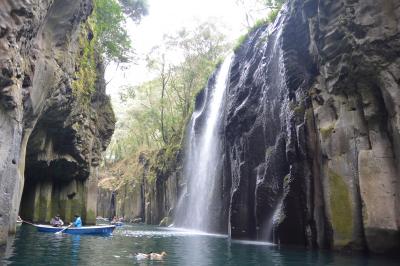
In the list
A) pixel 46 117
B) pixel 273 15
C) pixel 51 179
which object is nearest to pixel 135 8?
pixel 273 15

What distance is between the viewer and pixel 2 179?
11688 mm

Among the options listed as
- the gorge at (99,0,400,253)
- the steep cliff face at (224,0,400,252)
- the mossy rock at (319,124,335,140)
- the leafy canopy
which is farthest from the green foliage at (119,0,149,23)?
the mossy rock at (319,124,335,140)

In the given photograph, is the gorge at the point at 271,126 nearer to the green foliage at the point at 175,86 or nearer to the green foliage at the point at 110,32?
the green foliage at the point at 110,32

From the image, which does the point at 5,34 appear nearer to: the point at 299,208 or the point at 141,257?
the point at 141,257

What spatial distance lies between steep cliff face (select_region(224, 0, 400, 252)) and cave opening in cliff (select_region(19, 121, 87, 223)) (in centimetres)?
1093

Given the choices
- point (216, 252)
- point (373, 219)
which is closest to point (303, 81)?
point (373, 219)

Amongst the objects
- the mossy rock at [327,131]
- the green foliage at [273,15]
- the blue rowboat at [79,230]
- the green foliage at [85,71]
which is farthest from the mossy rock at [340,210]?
the green foliage at [85,71]

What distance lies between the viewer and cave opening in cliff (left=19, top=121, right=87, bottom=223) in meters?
23.7

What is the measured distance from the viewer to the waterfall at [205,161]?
3028 cm

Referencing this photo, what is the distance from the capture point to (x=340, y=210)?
14.7 m

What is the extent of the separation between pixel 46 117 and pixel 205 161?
1450cm

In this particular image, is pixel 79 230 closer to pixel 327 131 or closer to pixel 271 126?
pixel 271 126

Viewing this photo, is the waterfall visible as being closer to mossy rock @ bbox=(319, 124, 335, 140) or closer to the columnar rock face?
the columnar rock face

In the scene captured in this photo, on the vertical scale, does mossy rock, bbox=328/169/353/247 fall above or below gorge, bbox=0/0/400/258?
below
